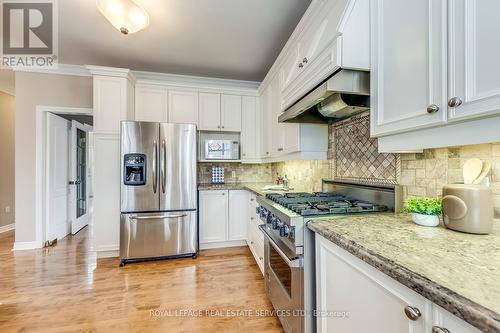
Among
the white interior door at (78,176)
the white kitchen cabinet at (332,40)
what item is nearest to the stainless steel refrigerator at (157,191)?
the white kitchen cabinet at (332,40)

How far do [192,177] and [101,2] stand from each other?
75.8 inches

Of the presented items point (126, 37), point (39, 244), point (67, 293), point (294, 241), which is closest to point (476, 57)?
point (294, 241)

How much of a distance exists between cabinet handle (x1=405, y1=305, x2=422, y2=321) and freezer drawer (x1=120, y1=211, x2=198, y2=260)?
8.71 ft

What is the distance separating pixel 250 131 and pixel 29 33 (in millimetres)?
2834

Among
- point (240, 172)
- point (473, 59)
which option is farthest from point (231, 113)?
point (473, 59)

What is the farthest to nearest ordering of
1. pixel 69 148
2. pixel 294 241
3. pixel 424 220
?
pixel 69 148 < pixel 294 241 < pixel 424 220

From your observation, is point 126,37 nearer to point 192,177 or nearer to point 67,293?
point 192,177

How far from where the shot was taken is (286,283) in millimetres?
1473

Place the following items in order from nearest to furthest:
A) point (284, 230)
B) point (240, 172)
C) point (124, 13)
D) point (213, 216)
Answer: point (284, 230) < point (124, 13) < point (213, 216) < point (240, 172)

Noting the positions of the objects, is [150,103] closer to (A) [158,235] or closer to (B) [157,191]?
(B) [157,191]

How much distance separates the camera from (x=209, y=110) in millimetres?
3502

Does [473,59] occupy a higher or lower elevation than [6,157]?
higher

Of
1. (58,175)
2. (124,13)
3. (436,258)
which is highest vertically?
A: (124,13)

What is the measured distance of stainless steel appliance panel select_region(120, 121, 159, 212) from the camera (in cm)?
278
